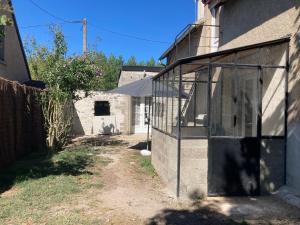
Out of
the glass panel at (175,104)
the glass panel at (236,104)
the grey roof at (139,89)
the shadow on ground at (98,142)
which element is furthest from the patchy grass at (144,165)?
the shadow on ground at (98,142)

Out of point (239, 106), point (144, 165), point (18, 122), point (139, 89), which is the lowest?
point (144, 165)

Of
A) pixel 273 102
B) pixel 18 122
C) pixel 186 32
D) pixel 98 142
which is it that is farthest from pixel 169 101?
pixel 98 142

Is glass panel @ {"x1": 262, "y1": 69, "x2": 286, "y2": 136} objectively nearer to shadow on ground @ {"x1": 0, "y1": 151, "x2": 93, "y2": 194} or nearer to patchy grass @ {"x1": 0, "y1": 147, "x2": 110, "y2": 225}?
patchy grass @ {"x1": 0, "y1": 147, "x2": 110, "y2": 225}

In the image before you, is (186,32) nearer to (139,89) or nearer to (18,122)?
(139,89)

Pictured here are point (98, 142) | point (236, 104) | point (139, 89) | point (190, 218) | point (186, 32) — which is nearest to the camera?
point (190, 218)

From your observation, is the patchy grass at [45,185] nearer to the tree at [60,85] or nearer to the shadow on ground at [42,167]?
the shadow on ground at [42,167]

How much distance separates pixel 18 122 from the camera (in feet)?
35.6

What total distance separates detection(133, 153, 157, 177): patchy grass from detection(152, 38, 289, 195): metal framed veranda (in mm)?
1243

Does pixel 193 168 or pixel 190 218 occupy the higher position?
pixel 193 168

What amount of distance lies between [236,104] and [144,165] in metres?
3.38

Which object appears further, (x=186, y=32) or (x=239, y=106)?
(x=186, y=32)

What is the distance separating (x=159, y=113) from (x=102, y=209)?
15.3 feet

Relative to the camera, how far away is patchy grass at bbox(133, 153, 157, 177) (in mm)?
9561

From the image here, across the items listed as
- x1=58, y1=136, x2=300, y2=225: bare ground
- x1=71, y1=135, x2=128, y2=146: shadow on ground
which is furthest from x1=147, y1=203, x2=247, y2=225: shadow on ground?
x1=71, y1=135, x2=128, y2=146: shadow on ground
